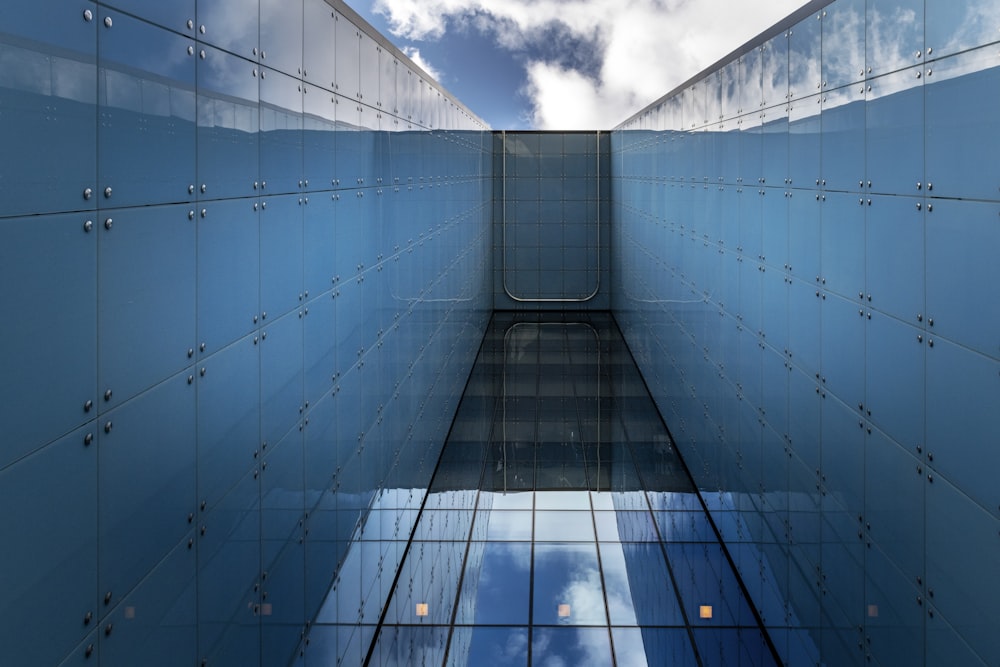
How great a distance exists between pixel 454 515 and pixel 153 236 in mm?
6132

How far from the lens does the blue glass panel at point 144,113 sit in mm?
2520

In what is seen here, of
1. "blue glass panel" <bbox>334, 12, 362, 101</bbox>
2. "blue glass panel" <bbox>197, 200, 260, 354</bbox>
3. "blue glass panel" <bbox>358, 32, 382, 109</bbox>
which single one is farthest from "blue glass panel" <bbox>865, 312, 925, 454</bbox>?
"blue glass panel" <bbox>358, 32, 382, 109</bbox>

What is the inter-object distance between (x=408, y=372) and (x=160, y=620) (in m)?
5.42

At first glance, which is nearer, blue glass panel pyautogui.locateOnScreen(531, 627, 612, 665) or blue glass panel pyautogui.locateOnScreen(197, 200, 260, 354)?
blue glass panel pyautogui.locateOnScreen(197, 200, 260, 354)

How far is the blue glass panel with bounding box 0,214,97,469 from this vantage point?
82.0 inches

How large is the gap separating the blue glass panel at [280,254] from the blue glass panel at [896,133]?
2.40 m

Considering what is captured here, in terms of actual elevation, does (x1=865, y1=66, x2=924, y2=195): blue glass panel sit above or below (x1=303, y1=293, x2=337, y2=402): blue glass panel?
above

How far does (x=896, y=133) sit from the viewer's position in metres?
4.02

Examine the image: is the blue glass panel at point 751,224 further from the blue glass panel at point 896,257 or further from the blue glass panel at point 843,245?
the blue glass panel at point 896,257

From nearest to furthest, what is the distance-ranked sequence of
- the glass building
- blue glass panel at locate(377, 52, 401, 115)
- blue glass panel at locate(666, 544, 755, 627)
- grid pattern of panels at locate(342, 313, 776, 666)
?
the glass building
grid pattern of panels at locate(342, 313, 776, 666)
blue glass panel at locate(666, 544, 755, 627)
blue glass panel at locate(377, 52, 401, 115)

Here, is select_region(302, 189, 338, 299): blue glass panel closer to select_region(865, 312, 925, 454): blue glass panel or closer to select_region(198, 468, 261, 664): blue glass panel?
select_region(198, 468, 261, 664): blue glass panel

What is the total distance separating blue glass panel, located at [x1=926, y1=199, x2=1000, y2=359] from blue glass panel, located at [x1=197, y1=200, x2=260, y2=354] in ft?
7.87

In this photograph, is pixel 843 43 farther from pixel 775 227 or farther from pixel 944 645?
pixel 944 645

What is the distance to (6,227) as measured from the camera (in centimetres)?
205
